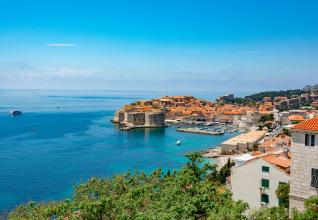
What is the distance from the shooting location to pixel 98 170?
33438 mm

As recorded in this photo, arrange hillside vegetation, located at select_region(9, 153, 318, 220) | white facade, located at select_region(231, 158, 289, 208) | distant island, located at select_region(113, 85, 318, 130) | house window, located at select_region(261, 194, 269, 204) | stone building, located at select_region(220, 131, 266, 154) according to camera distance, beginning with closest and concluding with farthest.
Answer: hillside vegetation, located at select_region(9, 153, 318, 220) < white facade, located at select_region(231, 158, 289, 208) < house window, located at select_region(261, 194, 269, 204) < stone building, located at select_region(220, 131, 266, 154) < distant island, located at select_region(113, 85, 318, 130)

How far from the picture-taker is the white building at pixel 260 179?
12.9 meters

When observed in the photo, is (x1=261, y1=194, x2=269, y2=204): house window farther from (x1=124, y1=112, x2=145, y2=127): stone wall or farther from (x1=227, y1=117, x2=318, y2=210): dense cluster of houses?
(x1=124, y1=112, x2=145, y2=127): stone wall

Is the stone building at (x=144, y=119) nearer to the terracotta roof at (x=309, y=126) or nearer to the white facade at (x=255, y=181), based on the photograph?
the white facade at (x=255, y=181)

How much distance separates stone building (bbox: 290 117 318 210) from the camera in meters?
9.23

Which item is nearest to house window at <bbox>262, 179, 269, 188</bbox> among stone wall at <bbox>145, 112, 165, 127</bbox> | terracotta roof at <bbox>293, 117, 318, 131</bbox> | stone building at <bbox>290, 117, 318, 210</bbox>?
stone building at <bbox>290, 117, 318, 210</bbox>

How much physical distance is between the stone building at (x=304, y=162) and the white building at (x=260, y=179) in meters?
3.17

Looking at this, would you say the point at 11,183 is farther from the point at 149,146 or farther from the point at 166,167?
the point at 149,146

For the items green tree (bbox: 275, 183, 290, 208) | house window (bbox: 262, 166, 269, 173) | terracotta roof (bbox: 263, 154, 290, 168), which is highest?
terracotta roof (bbox: 263, 154, 290, 168)

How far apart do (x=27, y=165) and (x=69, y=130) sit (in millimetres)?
28977

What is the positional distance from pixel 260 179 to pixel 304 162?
4142 millimetres

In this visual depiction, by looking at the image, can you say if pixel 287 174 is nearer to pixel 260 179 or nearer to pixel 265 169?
pixel 265 169

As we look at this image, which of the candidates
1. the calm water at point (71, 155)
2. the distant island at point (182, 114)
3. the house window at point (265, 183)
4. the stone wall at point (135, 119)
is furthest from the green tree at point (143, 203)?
the stone wall at point (135, 119)

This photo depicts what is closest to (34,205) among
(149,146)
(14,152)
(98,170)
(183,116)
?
(98,170)
